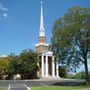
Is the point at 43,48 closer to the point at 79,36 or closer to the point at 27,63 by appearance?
the point at 27,63

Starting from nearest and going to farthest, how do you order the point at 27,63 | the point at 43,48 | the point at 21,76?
the point at 27,63 → the point at 21,76 → the point at 43,48

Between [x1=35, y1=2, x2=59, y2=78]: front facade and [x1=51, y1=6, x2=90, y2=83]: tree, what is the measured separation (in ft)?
134

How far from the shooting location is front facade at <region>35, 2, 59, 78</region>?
86.8m

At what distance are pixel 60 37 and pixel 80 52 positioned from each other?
4096 millimetres

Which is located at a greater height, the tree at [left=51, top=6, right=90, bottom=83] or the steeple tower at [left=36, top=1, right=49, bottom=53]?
the steeple tower at [left=36, top=1, right=49, bottom=53]

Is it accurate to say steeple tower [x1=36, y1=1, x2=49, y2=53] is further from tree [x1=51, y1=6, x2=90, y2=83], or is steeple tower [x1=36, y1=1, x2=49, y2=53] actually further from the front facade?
tree [x1=51, y1=6, x2=90, y2=83]

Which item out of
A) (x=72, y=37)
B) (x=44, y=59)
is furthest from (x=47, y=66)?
(x=72, y=37)

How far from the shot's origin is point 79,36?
43.0m

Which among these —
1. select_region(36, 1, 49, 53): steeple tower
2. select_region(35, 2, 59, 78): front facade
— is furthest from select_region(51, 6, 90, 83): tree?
select_region(36, 1, 49, 53): steeple tower

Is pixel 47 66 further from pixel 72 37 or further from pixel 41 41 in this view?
pixel 72 37

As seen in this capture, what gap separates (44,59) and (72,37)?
46708 millimetres

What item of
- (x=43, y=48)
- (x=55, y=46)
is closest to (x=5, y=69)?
(x=43, y=48)

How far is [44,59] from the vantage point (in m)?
89.4

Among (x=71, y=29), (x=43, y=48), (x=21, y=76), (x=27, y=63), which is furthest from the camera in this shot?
(x=43, y=48)
